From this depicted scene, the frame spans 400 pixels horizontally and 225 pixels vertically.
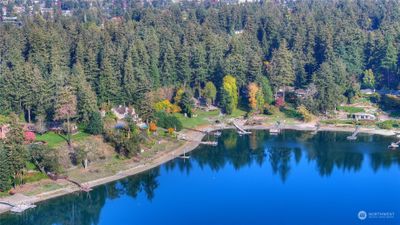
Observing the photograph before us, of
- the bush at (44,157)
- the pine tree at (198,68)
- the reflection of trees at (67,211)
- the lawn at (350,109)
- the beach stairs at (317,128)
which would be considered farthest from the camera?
the pine tree at (198,68)

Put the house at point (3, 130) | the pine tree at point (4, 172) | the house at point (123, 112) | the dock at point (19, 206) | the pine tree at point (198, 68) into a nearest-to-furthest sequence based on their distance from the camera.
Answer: the dock at point (19, 206) < the pine tree at point (4, 172) < the house at point (3, 130) < the house at point (123, 112) < the pine tree at point (198, 68)

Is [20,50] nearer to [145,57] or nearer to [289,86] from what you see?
[145,57]

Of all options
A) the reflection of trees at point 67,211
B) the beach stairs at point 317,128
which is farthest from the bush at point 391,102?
the reflection of trees at point 67,211

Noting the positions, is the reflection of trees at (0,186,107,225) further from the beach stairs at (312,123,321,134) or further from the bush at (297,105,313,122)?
the bush at (297,105,313,122)

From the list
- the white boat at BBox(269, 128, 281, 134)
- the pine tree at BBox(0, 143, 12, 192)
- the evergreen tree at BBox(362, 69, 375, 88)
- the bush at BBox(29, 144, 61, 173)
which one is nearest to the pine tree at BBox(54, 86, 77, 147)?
the bush at BBox(29, 144, 61, 173)

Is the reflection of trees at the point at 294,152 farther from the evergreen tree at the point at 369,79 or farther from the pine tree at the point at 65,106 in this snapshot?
the evergreen tree at the point at 369,79

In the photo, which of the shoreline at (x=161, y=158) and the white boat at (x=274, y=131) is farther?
the white boat at (x=274, y=131)

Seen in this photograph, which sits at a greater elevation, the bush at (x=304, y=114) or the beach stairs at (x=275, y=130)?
the bush at (x=304, y=114)

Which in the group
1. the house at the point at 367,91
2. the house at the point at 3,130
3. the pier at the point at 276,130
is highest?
the house at the point at 367,91

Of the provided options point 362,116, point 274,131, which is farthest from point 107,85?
point 362,116
